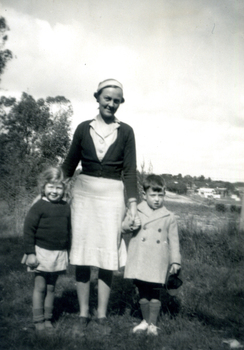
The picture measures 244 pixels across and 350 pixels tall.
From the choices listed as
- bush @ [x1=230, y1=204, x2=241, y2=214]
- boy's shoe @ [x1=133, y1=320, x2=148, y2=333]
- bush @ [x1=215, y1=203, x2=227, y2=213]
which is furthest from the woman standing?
bush @ [x1=215, y1=203, x2=227, y2=213]

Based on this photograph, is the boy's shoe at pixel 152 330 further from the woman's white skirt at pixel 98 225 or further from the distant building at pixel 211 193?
the distant building at pixel 211 193

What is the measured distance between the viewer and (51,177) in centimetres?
300

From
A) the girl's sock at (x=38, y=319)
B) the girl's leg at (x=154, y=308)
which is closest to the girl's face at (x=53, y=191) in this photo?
the girl's sock at (x=38, y=319)

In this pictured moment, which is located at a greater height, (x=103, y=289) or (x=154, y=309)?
(x=103, y=289)

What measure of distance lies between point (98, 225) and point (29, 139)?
988cm

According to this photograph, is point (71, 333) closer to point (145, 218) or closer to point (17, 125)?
point (145, 218)

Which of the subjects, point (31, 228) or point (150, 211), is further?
point (150, 211)

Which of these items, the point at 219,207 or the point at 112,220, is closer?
the point at 112,220

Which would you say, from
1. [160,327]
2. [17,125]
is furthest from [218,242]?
[17,125]

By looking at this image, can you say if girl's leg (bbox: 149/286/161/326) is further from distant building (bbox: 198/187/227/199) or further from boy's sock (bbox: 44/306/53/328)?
distant building (bbox: 198/187/227/199)

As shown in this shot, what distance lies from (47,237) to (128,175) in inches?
34.7

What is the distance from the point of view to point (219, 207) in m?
7.59

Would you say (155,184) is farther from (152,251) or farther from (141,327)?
(141,327)

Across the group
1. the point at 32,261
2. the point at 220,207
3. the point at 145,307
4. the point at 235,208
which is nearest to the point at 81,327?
the point at 145,307
